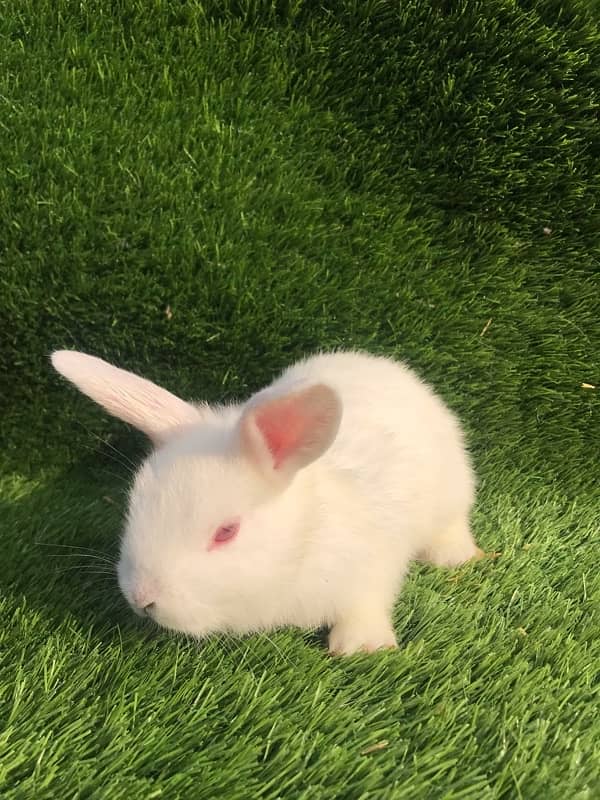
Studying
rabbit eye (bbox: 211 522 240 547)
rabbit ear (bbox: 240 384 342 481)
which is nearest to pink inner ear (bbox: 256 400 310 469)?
rabbit ear (bbox: 240 384 342 481)

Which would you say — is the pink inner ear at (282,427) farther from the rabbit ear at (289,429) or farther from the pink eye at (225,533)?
the pink eye at (225,533)

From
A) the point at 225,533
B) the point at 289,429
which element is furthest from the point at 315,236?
the point at 225,533

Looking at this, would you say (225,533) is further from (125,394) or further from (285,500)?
(125,394)

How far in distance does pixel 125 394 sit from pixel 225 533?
0.45 metres

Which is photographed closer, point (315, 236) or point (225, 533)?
point (225, 533)

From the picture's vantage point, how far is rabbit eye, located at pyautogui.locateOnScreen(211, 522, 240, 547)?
1.37 meters

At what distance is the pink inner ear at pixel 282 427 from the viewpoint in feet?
4.36

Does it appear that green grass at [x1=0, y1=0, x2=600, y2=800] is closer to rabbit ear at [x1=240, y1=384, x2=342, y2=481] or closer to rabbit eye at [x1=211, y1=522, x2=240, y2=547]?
rabbit eye at [x1=211, y1=522, x2=240, y2=547]

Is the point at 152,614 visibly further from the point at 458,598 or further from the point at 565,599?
the point at 565,599

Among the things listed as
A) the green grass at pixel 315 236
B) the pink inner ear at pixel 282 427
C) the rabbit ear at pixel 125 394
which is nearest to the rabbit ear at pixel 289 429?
the pink inner ear at pixel 282 427

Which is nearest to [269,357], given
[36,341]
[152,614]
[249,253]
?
[249,253]

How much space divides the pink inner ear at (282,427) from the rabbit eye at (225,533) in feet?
0.51

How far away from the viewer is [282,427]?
4.49ft

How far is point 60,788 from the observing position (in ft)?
3.74
